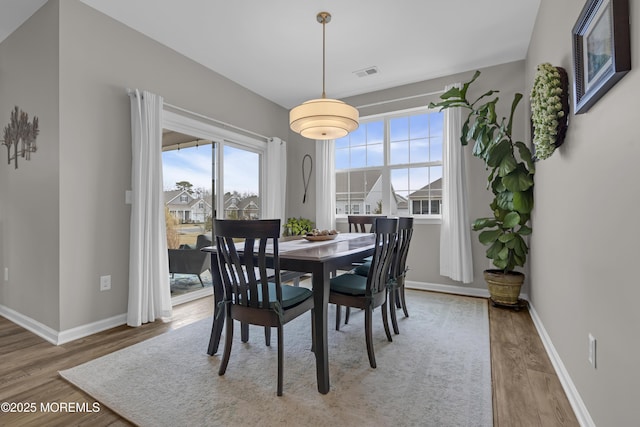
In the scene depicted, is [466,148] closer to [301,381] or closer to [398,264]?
[398,264]

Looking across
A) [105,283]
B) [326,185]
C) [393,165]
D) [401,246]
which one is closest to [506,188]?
[401,246]

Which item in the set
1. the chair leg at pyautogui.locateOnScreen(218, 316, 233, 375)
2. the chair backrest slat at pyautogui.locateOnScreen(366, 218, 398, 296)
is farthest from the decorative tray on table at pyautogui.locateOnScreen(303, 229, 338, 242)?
the chair leg at pyautogui.locateOnScreen(218, 316, 233, 375)

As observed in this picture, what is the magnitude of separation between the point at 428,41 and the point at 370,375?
3121 millimetres

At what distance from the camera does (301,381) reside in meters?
1.85

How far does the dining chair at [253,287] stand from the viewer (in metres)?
1.71

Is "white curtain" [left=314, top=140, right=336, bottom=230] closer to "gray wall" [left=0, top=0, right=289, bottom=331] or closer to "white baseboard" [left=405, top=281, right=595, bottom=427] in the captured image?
"white baseboard" [left=405, top=281, right=595, bottom=427]

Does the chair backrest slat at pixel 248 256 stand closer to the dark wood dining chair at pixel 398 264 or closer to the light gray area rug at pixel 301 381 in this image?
the light gray area rug at pixel 301 381

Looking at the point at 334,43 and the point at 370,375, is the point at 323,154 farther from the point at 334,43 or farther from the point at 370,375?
the point at 370,375

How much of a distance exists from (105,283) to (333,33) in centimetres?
309

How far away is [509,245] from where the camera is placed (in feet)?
9.92

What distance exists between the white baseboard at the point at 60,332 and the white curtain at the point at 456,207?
11.5ft

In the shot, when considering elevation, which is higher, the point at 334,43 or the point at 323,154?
the point at 334,43

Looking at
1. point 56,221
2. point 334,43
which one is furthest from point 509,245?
point 56,221

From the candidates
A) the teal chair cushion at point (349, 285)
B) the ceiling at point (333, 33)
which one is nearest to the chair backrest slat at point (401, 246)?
the teal chair cushion at point (349, 285)
